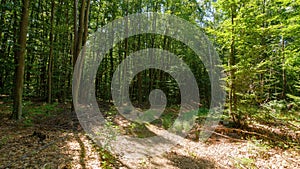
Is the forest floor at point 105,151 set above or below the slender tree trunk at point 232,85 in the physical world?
below

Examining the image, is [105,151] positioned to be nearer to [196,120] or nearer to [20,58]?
[20,58]

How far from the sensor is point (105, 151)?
4.61 metres

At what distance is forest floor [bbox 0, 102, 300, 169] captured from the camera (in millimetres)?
3998

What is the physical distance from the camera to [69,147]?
4801 millimetres

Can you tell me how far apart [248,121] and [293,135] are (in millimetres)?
1637

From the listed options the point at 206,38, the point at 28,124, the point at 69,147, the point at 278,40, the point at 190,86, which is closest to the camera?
the point at 69,147

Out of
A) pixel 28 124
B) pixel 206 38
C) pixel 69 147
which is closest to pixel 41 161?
pixel 69 147

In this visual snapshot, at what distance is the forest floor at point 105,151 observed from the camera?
4.00 meters

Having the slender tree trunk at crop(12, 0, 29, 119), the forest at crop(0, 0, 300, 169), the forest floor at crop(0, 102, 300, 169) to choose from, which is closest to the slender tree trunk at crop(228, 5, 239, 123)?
the forest at crop(0, 0, 300, 169)

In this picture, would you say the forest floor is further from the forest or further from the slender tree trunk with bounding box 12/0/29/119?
the slender tree trunk with bounding box 12/0/29/119

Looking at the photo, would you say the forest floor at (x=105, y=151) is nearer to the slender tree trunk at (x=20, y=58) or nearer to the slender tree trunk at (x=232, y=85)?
the slender tree trunk at (x=20, y=58)

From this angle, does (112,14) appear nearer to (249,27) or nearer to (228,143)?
(249,27)

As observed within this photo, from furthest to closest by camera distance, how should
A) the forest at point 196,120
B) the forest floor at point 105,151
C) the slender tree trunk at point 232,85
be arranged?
the slender tree trunk at point 232,85 < the forest at point 196,120 < the forest floor at point 105,151

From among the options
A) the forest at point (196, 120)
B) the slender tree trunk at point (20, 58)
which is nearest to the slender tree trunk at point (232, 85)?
the forest at point (196, 120)
